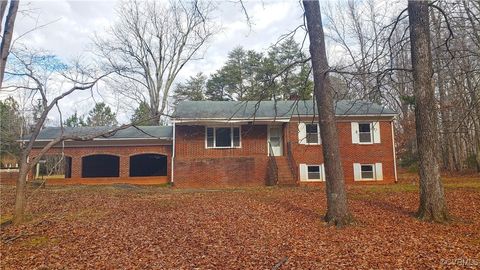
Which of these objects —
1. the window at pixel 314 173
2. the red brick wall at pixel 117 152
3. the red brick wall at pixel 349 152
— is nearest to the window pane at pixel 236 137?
the red brick wall at pixel 349 152

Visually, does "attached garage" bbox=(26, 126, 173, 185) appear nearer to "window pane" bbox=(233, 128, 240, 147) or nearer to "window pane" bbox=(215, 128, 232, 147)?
"window pane" bbox=(215, 128, 232, 147)

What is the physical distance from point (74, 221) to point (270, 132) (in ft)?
44.6

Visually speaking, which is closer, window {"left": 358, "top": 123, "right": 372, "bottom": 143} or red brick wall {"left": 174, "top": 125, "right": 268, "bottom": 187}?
red brick wall {"left": 174, "top": 125, "right": 268, "bottom": 187}

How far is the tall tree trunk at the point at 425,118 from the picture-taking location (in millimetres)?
7938

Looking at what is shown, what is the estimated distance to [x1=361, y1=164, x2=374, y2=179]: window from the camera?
2061 centimetres

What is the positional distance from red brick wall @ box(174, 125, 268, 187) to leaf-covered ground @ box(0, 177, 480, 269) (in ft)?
26.0

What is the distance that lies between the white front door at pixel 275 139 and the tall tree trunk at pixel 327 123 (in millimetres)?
12693

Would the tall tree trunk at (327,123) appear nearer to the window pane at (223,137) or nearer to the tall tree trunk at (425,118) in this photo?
the tall tree trunk at (425,118)

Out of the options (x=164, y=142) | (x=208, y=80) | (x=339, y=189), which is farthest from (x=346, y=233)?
(x=208, y=80)

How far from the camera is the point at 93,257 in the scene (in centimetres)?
654

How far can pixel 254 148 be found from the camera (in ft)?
68.3

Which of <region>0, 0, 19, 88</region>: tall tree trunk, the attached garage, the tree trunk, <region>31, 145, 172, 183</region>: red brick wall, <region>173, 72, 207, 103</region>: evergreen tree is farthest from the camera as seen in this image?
<region>173, 72, 207, 103</region>: evergreen tree

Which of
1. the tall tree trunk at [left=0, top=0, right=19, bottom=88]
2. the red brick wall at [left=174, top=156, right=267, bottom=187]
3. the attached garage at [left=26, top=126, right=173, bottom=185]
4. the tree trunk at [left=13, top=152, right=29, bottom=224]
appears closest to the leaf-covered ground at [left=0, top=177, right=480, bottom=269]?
the tree trunk at [left=13, top=152, right=29, bottom=224]

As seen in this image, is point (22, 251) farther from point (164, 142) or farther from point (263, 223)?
point (164, 142)
